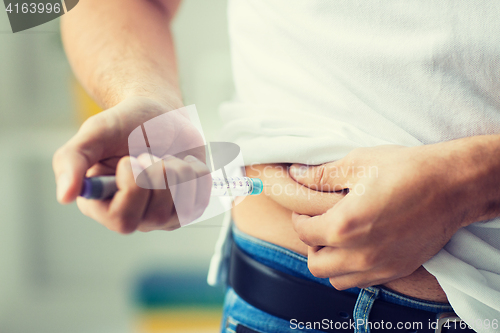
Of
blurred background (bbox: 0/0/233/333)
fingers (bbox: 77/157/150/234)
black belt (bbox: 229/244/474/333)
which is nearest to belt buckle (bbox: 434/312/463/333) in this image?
black belt (bbox: 229/244/474/333)

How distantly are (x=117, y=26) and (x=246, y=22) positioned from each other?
26cm

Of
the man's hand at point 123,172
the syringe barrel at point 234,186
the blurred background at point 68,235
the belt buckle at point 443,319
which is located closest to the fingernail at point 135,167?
the man's hand at point 123,172

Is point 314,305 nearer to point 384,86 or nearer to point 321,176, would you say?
point 321,176

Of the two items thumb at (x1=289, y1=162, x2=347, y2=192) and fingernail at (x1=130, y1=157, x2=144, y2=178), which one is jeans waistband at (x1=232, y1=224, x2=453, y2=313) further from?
fingernail at (x1=130, y1=157, x2=144, y2=178)

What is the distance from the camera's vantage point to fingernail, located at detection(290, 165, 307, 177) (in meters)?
0.53

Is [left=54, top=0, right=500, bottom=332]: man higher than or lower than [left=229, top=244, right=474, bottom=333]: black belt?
higher

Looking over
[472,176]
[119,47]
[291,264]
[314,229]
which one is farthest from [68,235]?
[472,176]

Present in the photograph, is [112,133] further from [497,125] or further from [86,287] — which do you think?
[86,287]

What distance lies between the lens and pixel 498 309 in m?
0.44

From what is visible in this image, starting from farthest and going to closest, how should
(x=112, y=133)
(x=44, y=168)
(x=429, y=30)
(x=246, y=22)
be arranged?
(x=44, y=168) < (x=246, y=22) < (x=429, y=30) < (x=112, y=133)

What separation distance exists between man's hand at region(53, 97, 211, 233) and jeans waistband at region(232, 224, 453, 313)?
0.23 meters

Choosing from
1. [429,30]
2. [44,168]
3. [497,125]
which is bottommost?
[44,168]

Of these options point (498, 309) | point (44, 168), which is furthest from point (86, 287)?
point (498, 309)

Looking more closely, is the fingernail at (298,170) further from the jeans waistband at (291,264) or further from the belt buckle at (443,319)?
the belt buckle at (443,319)
